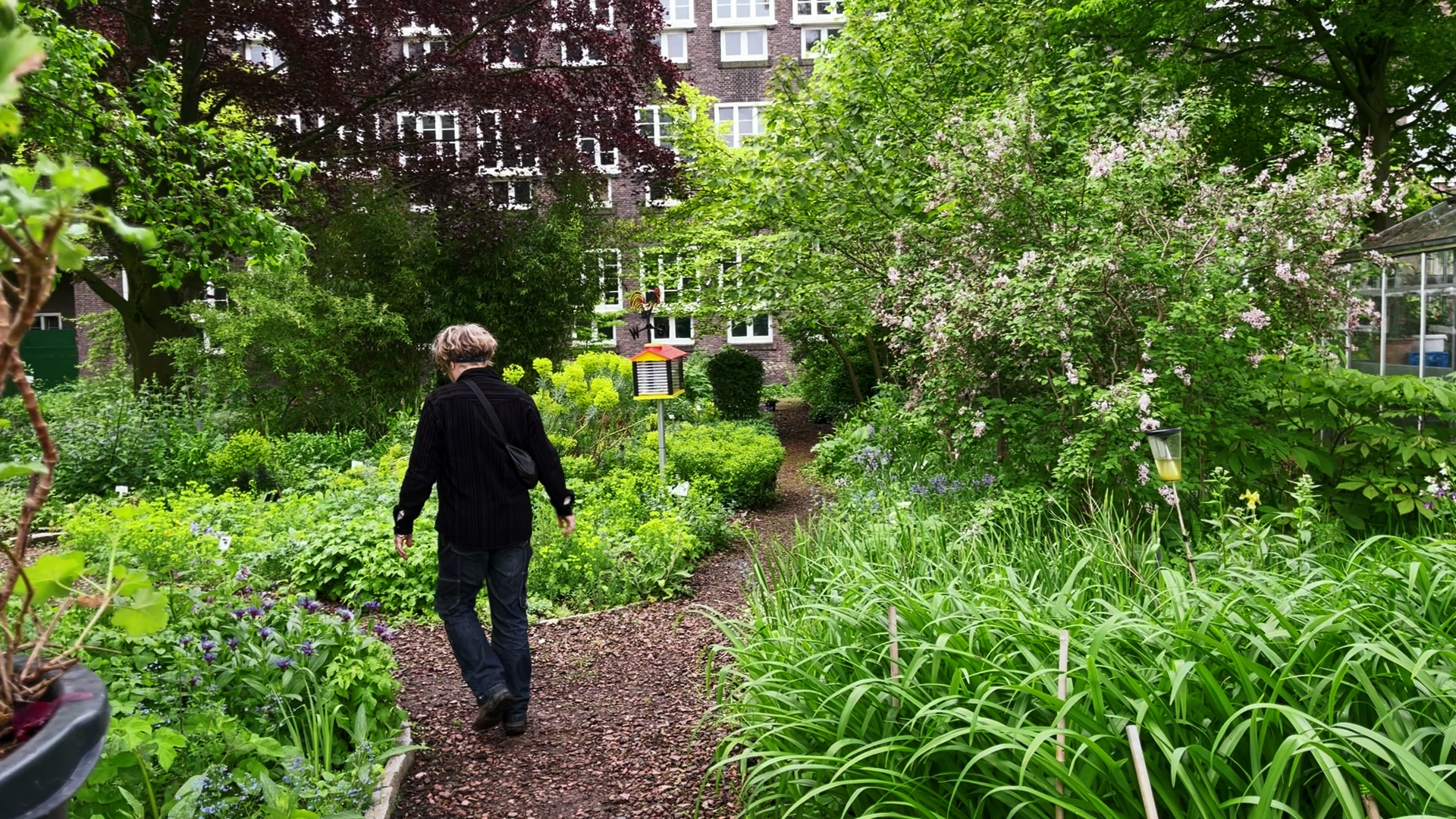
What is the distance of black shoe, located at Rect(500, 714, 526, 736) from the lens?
12.7 ft

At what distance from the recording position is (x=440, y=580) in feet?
12.7

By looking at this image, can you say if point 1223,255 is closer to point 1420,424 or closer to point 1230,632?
point 1420,424

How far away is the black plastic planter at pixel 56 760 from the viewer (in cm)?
94

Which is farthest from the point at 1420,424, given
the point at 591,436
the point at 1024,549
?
the point at 591,436

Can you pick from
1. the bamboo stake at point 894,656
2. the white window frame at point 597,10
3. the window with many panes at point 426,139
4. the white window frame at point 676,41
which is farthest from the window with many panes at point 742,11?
the bamboo stake at point 894,656

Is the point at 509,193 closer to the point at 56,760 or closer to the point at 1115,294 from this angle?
the point at 1115,294

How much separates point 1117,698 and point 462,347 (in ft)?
9.30

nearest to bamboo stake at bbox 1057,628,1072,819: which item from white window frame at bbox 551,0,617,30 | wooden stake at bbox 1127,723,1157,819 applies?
wooden stake at bbox 1127,723,1157,819

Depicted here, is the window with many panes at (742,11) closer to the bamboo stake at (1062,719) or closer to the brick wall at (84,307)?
the brick wall at (84,307)

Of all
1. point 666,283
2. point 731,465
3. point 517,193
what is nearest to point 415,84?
point 517,193

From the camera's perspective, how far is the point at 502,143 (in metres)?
12.7

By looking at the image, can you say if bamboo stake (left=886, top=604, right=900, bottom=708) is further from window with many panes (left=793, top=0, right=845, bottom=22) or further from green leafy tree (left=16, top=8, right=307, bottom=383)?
window with many panes (left=793, top=0, right=845, bottom=22)

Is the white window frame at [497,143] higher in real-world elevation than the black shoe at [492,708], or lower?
higher

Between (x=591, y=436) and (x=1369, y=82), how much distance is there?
10536 mm
